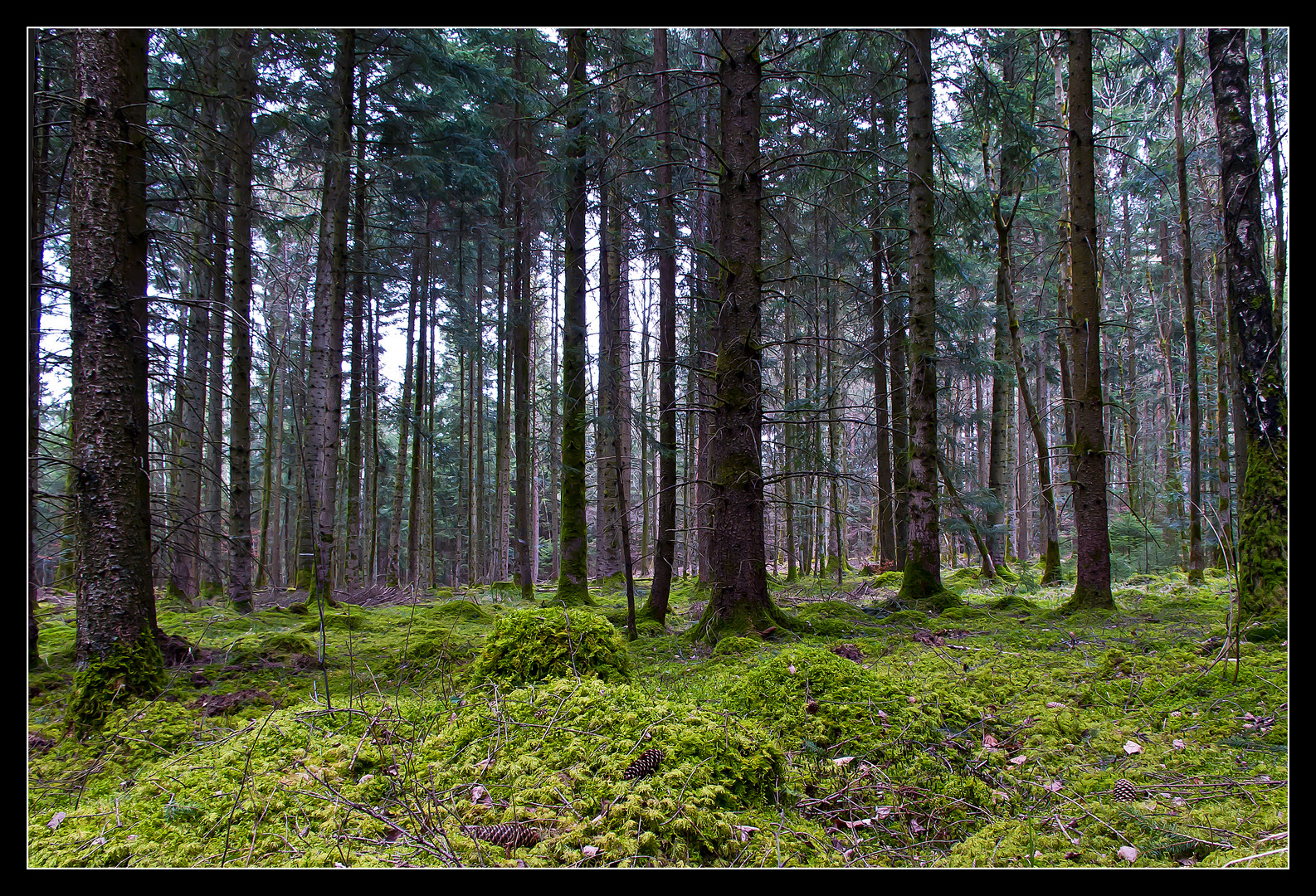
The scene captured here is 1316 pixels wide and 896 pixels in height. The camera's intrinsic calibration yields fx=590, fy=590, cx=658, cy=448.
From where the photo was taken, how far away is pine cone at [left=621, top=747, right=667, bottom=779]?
259 centimetres

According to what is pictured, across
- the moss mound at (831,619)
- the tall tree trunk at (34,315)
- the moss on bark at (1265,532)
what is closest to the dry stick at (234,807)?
the tall tree trunk at (34,315)

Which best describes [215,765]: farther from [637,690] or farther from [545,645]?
[637,690]

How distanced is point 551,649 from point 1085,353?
7.15 meters

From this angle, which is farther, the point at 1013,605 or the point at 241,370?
the point at 241,370

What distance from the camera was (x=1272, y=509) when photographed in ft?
16.6

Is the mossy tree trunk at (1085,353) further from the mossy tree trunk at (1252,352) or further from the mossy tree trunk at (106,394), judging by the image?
the mossy tree trunk at (106,394)

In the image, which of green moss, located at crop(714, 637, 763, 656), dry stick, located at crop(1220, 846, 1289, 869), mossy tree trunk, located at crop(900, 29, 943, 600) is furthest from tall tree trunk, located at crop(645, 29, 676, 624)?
dry stick, located at crop(1220, 846, 1289, 869)

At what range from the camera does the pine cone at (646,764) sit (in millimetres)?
2588

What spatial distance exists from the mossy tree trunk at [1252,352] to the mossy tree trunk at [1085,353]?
1762mm

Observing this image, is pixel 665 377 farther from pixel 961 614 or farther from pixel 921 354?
pixel 961 614

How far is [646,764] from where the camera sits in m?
2.63

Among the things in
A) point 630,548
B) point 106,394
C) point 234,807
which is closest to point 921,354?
point 630,548
